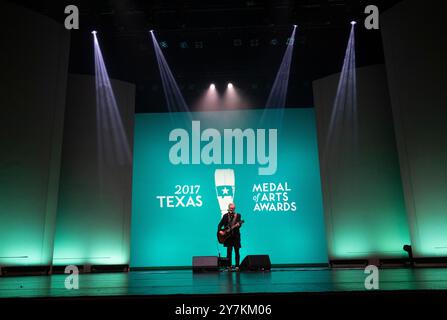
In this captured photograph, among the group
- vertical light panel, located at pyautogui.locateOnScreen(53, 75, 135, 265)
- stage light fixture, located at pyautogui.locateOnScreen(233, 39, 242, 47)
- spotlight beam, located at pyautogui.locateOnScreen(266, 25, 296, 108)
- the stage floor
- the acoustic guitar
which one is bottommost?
the stage floor

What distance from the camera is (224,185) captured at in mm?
10047

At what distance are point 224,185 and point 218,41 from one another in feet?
12.5

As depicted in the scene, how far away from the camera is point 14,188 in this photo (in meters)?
6.10

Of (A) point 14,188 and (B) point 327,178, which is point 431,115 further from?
(A) point 14,188

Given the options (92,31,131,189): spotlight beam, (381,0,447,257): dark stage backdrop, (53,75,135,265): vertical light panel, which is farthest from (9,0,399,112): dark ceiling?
(381,0,447,257): dark stage backdrop

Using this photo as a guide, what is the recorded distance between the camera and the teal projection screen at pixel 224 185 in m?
9.70

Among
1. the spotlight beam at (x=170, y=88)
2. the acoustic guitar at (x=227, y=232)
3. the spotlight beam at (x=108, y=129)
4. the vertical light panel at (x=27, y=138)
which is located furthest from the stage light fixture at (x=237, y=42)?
the acoustic guitar at (x=227, y=232)

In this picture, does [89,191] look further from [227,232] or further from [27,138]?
[227,232]

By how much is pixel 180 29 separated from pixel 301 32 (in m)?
2.85

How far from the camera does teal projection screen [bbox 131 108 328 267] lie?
970 cm

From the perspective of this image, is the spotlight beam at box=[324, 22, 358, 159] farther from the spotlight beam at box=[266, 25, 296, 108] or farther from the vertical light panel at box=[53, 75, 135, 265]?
the vertical light panel at box=[53, 75, 135, 265]

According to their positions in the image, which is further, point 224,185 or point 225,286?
point 224,185

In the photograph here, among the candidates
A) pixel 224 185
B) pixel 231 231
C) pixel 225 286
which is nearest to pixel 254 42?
pixel 224 185

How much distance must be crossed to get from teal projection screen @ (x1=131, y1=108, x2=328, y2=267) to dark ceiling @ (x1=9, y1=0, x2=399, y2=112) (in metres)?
0.69
